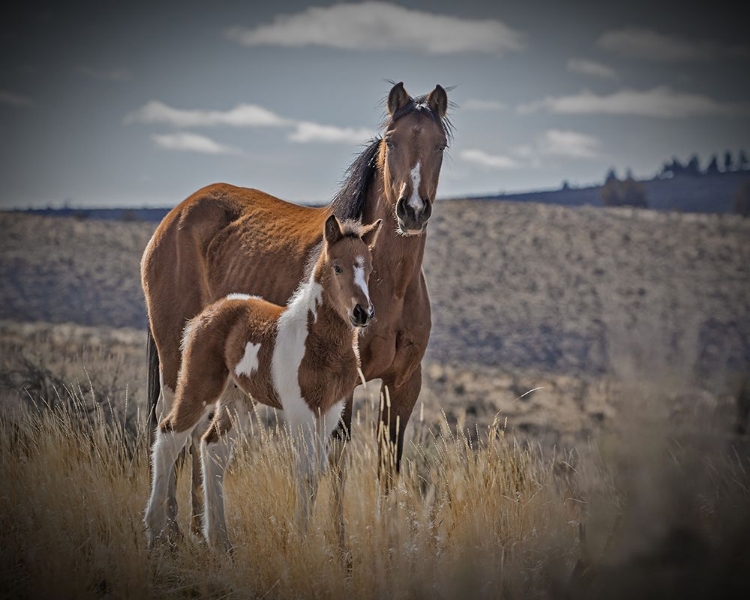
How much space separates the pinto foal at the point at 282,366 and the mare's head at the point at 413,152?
0.40 m

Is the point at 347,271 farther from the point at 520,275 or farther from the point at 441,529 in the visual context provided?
the point at 520,275

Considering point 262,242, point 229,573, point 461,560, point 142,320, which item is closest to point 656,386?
A: point 461,560

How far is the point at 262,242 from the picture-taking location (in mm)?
6453

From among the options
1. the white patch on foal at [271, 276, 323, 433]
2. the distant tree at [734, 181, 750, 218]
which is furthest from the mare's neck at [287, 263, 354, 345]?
the distant tree at [734, 181, 750, 218]

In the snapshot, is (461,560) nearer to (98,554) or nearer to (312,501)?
(312,501)

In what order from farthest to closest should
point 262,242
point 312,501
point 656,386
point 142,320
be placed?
point 142,320, point 262,242, point 312,501, point 656,386

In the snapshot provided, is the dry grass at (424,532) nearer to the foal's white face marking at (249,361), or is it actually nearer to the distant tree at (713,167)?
the foal's white face marking at (249,361)

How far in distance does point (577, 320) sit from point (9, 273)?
103 feet

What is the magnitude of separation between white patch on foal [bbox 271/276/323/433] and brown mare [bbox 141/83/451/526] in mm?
563

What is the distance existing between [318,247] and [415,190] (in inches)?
38.8

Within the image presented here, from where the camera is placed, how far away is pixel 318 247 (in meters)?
5.89

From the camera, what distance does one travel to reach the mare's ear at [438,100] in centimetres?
588

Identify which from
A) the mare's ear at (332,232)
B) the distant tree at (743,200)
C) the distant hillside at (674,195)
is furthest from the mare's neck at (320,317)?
the distant hillside at (674,195)

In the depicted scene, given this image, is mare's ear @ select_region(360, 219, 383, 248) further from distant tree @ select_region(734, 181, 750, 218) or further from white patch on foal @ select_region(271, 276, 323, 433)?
distant tree @ select_region(734, 181, 750, 218)
